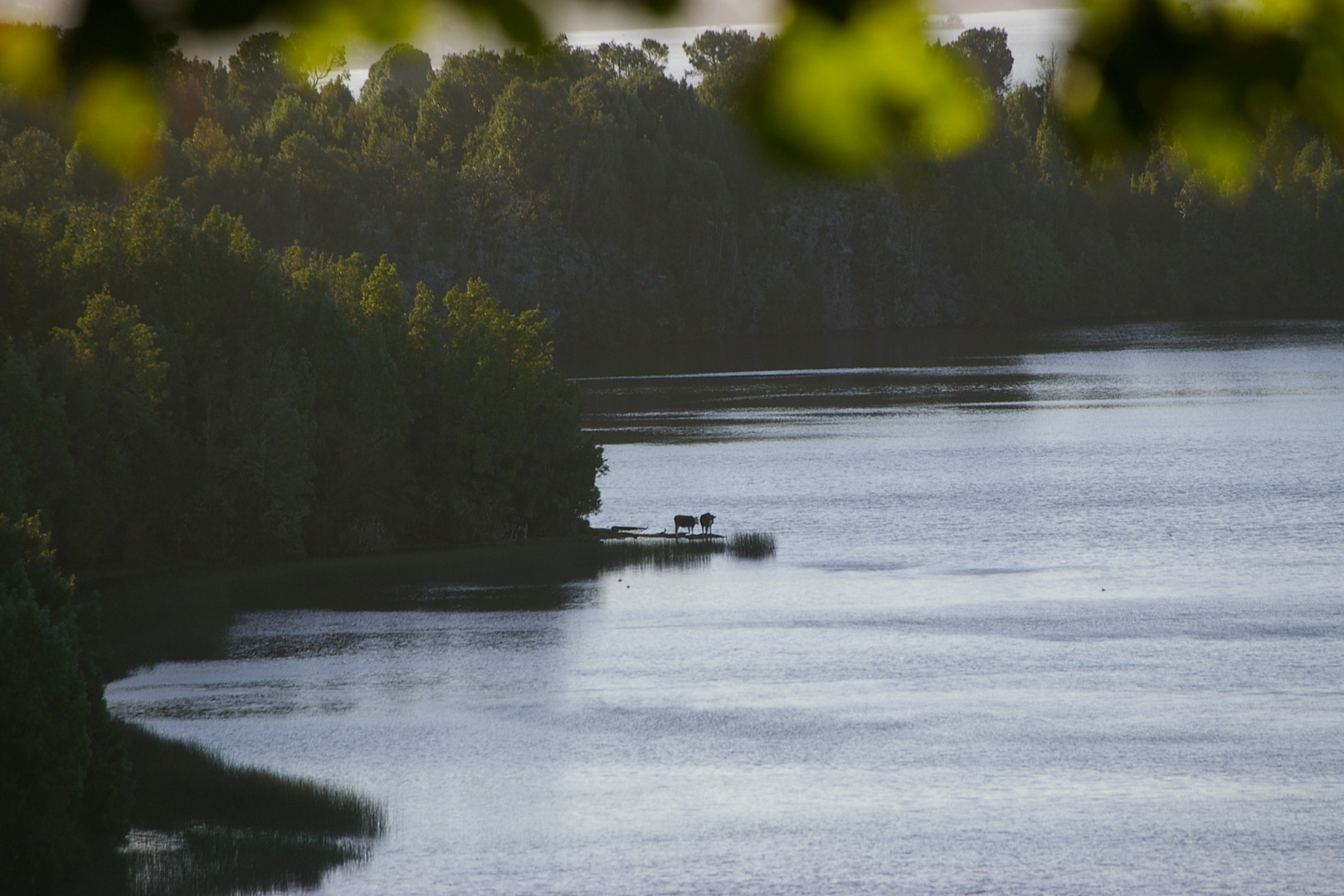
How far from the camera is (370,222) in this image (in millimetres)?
134875

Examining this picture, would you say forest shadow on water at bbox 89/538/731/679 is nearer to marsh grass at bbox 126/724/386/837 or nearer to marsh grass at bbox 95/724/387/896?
marsh grass at bbox 126/724/386/837

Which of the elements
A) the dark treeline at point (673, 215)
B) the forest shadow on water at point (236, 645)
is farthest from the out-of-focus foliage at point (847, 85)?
the dark treeline at point (673, 215)

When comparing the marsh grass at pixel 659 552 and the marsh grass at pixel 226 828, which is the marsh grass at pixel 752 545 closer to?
the marsh grass at pixel 659 552

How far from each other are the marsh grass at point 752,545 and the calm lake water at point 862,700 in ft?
4.22

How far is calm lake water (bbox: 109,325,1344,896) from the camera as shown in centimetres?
3083

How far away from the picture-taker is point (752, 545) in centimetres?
6400

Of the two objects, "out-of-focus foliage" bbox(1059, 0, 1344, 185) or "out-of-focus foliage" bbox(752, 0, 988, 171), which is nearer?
"out-of-focus foliage" bbox(752, 0, 988, 171)

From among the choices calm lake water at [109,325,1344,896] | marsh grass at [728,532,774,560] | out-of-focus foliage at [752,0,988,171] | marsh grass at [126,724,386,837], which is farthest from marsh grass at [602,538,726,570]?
out-of-focus foliage at [752,0,988,171]

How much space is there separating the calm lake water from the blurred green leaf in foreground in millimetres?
27282

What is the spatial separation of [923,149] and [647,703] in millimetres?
39329

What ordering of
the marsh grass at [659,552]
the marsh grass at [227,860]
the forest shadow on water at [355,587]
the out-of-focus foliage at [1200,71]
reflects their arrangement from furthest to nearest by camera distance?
the marsh grass at [659,552] → the forest shadow on water at [355,587] → the marsh grass at [227,860] → the out-of-focus foliage at [1200,71]

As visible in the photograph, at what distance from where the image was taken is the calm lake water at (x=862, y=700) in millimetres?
30828

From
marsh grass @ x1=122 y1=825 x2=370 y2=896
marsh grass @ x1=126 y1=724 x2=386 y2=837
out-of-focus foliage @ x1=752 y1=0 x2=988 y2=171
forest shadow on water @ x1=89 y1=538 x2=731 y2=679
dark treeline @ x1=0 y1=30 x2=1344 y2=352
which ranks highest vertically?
dark treeline @ x1=0 y1=30 x2=1344 y2=352

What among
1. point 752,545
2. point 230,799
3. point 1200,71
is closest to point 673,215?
point 752,545
